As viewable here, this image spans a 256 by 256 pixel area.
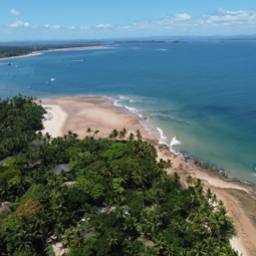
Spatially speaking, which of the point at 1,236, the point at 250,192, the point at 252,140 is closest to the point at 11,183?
the point at 1,236

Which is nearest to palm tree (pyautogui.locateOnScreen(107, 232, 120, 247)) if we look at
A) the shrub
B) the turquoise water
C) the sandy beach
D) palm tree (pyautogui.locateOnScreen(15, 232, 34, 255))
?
palm tree (pyautogui.locateOnScreen(15, 232, 34, 255))

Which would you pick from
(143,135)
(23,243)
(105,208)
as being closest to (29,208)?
(23,243)

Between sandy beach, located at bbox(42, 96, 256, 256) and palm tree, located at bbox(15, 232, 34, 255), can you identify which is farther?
sandy beach, located at bbox(42, 96, 256, 256)

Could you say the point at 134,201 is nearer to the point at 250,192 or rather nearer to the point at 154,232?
the point at 154,232

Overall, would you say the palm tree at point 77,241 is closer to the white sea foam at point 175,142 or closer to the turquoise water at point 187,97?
the turquoise water at point 187,97

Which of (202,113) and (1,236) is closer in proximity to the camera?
(1,236)

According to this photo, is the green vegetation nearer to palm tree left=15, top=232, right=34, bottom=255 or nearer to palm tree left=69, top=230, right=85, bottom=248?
palm tree left=69, top=230, right=85, bottom=248
